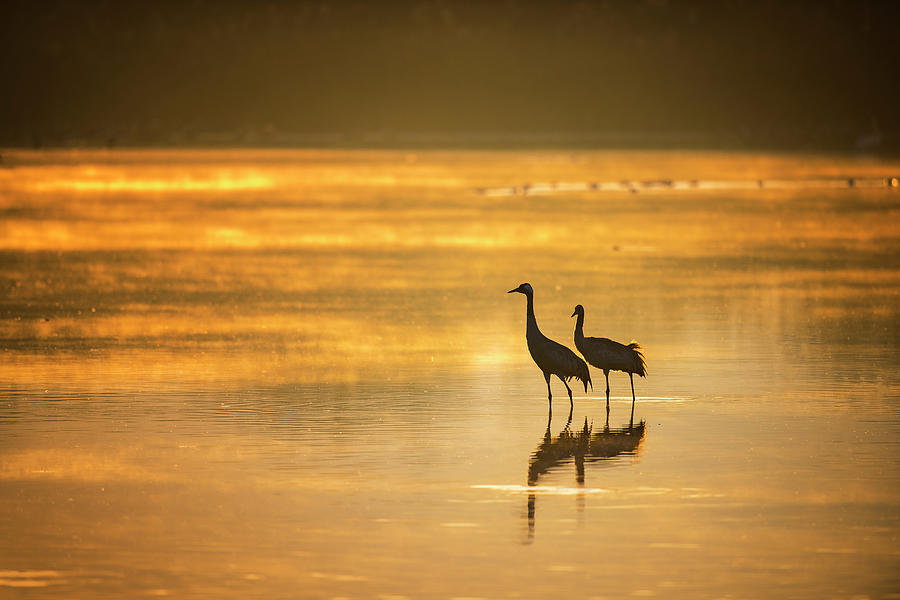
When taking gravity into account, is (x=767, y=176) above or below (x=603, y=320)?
above

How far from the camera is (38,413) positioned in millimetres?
17578

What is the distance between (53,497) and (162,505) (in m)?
0.88

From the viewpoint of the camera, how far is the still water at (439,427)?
11.9 meters

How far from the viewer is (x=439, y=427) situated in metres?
16.8

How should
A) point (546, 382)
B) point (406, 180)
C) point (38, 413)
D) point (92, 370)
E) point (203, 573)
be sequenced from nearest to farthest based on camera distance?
point (203, 573) < point (38, 413) < point (546, 382) < point (92, 370) < point (406, 180)

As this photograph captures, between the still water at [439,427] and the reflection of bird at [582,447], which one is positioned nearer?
the still water at [439,427]

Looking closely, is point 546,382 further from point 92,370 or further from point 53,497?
point 53,497

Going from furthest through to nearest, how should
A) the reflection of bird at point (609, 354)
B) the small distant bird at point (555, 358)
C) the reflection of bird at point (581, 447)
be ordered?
the reflection of bird at point (609, 354) < the small distant bird at point (555, 358) < the reflection of bird at point (581, 447)

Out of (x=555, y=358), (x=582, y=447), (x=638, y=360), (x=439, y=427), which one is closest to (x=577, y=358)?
(x=555, y=358)

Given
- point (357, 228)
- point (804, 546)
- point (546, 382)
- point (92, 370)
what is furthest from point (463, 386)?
point (357, 228)

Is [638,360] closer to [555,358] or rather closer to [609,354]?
[609,354]

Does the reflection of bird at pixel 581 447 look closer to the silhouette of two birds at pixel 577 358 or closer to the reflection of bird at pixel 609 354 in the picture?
the silhouette of two birds at pixel 577 358

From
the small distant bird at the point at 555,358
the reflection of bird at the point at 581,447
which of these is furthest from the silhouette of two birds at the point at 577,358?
the reflection of bird at the point at 581,447

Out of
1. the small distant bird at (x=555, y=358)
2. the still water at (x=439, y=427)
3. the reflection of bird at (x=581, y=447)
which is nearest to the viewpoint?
the still water at (x=439, y=427)
